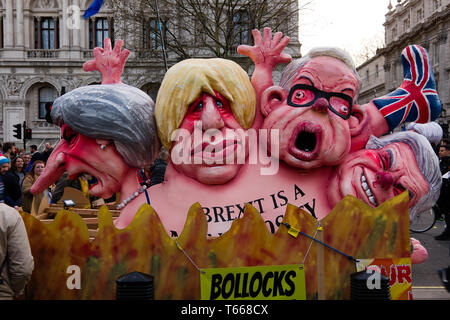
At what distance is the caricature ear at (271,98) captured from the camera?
9.49 ft

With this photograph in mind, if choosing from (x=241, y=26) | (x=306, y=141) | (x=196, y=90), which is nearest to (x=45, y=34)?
(x=241, y=26)

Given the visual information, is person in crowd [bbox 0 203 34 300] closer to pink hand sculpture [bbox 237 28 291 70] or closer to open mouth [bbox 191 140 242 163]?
open mouth [bbox 191 140 242 163]

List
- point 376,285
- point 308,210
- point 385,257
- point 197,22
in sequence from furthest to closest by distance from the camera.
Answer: point 197,22 < point 308,210 < point 385,257 < point 376,285

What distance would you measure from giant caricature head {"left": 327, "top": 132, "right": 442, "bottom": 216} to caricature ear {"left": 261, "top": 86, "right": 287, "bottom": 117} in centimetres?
59

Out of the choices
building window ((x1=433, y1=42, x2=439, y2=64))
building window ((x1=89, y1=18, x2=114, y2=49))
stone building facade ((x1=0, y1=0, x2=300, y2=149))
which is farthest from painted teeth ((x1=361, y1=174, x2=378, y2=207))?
building window ((x1=433, y1=42, x2=439, y2=64))

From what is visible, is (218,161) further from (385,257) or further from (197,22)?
(197,22)

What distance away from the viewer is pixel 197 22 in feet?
45.9

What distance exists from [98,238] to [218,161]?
87 cm

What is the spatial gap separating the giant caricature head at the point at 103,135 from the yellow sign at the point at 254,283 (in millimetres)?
916

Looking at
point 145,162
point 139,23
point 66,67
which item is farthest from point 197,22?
point 66,67

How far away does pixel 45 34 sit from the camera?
2709cm

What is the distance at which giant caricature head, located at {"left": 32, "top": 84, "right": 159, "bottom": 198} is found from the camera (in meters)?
2.78

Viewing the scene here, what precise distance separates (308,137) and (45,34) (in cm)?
2807

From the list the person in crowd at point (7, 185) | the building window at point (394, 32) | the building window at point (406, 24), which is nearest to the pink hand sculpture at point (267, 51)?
the person in crowd at point (7, 185)
